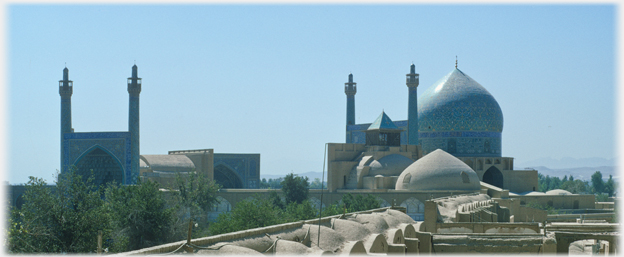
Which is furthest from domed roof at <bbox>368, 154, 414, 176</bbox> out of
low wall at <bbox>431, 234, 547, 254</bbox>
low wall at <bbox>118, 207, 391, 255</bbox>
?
low wall at <bbox>118, 207, 391, 255</bbox>

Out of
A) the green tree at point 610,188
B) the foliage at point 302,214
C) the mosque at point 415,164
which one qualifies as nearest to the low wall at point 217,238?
the mosque at point 415,164

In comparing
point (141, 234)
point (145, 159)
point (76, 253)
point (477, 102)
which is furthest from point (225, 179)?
point (76, 253)

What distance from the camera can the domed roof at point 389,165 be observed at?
31.3 meters

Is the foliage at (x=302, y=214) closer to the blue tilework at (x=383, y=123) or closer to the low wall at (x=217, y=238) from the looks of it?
the blue tilework at (x=383, y=123)

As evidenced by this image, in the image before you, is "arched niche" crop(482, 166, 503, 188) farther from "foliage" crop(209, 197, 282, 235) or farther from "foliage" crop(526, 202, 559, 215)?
"foliage" crop(209, 197, 282, 235)

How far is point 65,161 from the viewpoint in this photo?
1221 inches

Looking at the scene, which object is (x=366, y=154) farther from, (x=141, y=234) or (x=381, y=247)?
(x=381, y=247)

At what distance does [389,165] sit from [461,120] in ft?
18.4

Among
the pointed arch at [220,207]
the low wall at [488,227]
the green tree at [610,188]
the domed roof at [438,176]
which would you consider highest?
the domed roof at [438,176]

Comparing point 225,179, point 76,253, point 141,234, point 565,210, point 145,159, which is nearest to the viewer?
point 76,253

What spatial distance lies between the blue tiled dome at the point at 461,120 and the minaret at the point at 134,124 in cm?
1420

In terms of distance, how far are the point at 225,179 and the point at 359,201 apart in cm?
1723

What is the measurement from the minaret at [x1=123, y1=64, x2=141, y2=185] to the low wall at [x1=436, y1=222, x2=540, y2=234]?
1843 cm

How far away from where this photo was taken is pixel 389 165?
31.6 meters
